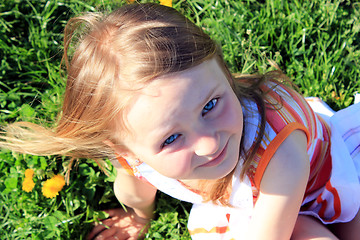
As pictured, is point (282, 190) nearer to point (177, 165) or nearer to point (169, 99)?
point (177, 165)

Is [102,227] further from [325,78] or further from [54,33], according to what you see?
[325,78]

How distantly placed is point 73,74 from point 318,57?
4.73ft

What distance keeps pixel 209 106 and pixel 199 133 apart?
93 millimetres

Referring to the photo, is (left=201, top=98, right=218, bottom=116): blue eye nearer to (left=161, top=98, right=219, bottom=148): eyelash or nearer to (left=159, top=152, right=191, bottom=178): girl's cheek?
(left=161, top=98, right=219, bottom=148): eyelash

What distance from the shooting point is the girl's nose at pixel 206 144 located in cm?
130

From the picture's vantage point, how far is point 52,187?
2039 millimetres

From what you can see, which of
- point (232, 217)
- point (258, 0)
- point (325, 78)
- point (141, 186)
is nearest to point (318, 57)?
point (325, 78)

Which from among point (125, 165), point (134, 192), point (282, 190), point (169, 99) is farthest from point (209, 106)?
point (134, 192)

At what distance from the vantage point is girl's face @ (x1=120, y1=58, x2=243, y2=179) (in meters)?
1.23

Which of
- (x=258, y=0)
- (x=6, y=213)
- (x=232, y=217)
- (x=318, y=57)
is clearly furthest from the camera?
(x=258, y=0)

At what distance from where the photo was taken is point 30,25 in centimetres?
258

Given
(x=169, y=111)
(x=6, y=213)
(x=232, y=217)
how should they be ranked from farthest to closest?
(x=6, y=213)
(x=232, y=217)
(x=169, y=111)

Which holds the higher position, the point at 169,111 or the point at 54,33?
the point at 169,111

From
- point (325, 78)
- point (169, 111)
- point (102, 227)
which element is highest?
point (169, 111)
